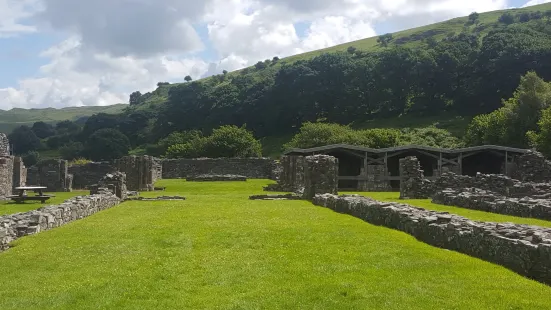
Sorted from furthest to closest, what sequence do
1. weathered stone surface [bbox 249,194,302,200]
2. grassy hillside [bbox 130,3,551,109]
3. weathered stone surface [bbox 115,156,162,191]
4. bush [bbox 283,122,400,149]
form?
grassy hillside [bbox 130,3,551,109] → bush [bbox 283,122,400,149] → weathered stone surface [bbox 115,156,162,191] → weathered stone surface [bbox 249,194,302,200]

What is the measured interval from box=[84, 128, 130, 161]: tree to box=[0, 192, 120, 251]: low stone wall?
8789 cm

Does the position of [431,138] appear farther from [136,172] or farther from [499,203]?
[499,203]

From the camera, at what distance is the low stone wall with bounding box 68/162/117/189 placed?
54.5 meters

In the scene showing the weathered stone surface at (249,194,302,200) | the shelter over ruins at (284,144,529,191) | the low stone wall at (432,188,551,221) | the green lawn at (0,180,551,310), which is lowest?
the weathered stone surface at (249,194,302,200)

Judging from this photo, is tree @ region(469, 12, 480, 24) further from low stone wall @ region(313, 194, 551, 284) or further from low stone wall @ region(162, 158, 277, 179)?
low stone wall @ region(313, 194, 551, 284)

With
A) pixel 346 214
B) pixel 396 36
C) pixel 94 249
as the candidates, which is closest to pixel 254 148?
pixel 346 214

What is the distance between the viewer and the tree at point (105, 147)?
10816cm

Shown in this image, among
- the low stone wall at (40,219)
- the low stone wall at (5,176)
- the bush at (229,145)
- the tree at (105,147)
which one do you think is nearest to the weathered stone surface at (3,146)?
the low stone wall at (5,176)

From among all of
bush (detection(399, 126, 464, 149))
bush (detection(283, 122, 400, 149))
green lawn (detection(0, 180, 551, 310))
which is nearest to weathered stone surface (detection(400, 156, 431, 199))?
green lawn (detection(0, 180, 551, 310))

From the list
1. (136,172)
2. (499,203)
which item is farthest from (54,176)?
(499,203)

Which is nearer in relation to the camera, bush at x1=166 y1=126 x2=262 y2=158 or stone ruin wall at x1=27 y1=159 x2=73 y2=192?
stone ruin wall at x1=27 y1=159 x2=73 y2=192

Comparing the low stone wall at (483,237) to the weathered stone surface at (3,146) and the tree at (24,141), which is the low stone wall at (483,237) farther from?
the tree at (24,141)

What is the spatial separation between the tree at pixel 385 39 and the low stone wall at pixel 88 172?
10572 centimetres

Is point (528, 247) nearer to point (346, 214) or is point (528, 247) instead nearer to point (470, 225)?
point (470, 225)
